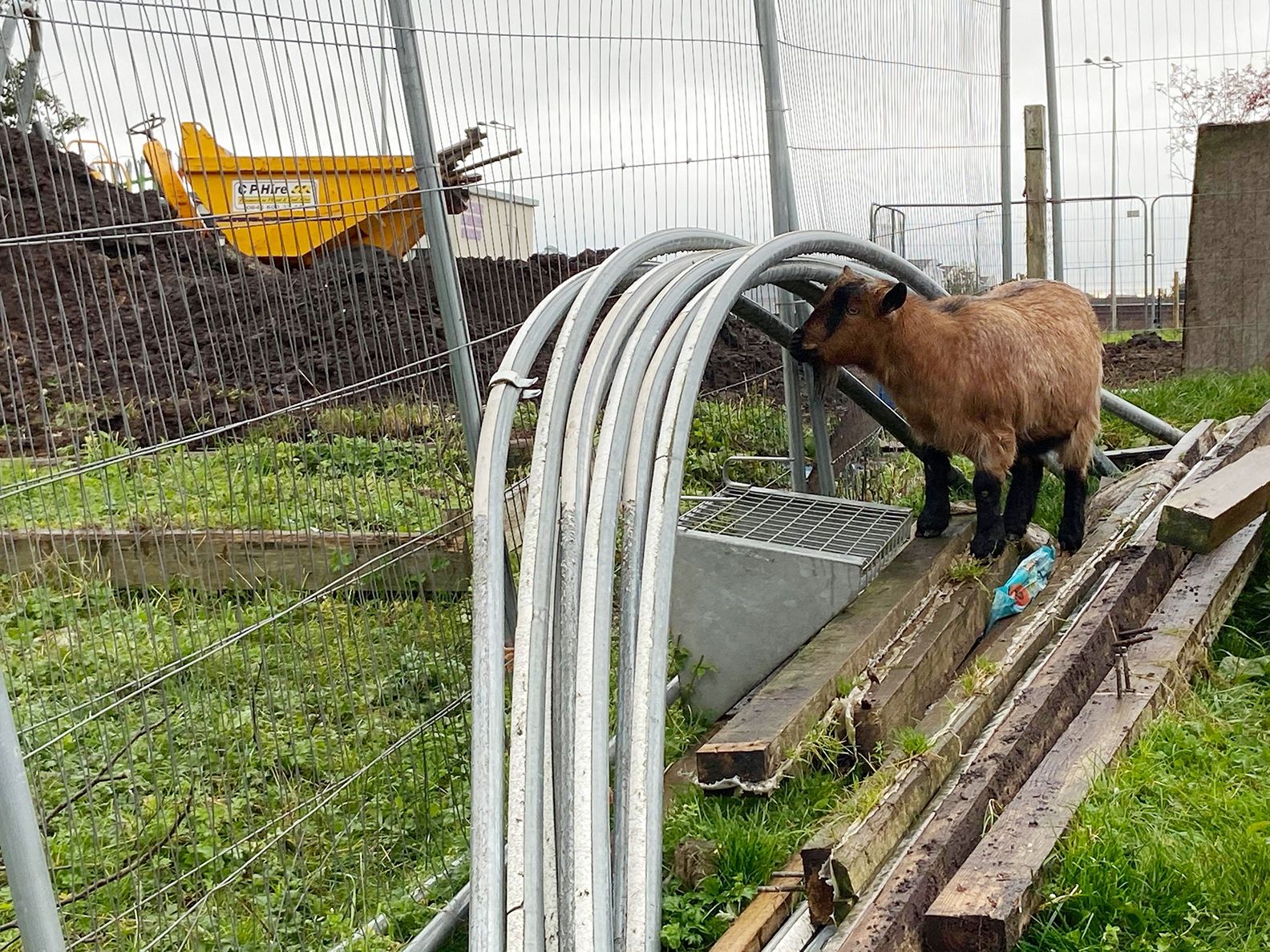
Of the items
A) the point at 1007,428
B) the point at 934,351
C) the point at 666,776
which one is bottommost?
the point at 666,776

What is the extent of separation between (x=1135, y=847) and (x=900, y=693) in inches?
48.7

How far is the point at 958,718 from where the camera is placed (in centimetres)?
418

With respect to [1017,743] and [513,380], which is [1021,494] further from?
[513,380]

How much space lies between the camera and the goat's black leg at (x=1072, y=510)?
20.9 ft

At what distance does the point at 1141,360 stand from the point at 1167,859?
9379mm

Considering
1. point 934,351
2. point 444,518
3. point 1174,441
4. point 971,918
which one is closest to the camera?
point 971,918

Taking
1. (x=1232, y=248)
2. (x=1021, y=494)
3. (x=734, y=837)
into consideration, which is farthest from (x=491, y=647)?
(x=1232, y=248)

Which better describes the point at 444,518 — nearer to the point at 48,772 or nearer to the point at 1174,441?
the point at 48,772

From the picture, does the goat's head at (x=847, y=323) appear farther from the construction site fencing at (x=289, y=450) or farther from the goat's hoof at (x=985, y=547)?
the goat's hoof at (x=985, y=547)

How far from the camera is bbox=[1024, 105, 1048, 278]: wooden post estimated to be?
1032 centimetres

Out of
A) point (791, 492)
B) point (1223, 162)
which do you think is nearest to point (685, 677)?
point (791, 492)

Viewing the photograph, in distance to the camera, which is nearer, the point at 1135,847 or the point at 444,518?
the point at 1135,847

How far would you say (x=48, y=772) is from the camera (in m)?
4.34

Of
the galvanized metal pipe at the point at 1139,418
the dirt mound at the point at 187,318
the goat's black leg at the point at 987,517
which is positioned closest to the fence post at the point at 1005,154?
the dirt mound at the point at 187,318
